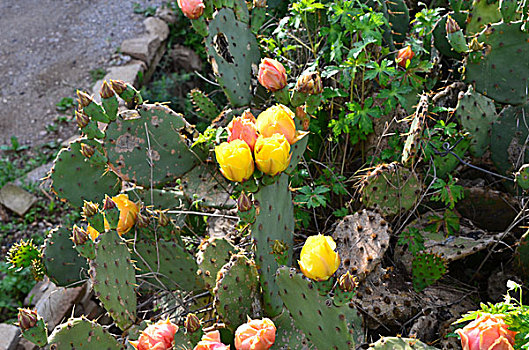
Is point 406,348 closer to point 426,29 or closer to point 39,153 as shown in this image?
point 426,29

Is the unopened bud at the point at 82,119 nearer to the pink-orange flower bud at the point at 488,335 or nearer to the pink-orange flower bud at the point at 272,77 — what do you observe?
the pink-orange flower bud at the point at 272,77

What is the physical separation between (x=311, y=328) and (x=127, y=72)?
3.02 m

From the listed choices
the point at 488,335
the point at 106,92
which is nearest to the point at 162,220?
the point at 106,92

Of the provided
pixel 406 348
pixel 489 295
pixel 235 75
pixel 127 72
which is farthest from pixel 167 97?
pixel 406 348

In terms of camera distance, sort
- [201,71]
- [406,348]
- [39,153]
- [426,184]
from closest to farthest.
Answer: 1. [406,348]
2. [426,184]
3. [39,153]
4. [201,71]

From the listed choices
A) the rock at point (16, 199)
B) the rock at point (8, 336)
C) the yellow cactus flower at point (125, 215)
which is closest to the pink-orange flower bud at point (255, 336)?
the yellow cactus flower at point (125, 215)

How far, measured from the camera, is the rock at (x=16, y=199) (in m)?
3.26

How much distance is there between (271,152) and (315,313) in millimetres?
445

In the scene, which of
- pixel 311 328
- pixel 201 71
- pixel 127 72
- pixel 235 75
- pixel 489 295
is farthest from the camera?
pixel 201 71

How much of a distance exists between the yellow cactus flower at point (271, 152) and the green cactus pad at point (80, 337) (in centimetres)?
75

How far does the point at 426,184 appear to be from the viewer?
2.05 meters

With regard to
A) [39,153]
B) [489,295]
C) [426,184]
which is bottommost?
[39,153]

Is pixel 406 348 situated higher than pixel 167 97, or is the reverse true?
pixel 406 348

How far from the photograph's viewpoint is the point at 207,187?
216 centimetres
